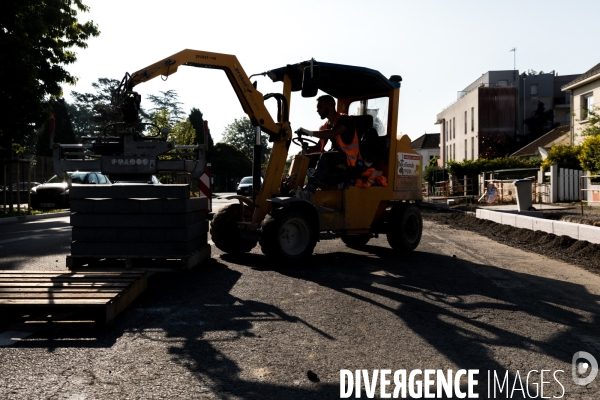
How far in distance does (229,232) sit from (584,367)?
6476 mm

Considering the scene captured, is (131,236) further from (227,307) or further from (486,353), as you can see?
(486,353)

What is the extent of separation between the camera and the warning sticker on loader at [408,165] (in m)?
10.6

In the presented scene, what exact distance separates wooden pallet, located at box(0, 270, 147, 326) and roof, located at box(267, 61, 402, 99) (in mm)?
4088

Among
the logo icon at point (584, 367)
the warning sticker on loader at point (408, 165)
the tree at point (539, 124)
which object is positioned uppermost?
the tree at point (539, 124)

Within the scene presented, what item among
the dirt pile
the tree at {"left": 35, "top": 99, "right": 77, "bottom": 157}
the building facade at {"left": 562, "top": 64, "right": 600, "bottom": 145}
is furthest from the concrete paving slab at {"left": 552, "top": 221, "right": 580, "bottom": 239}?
the tree at {"left": 35, "top": 99, "right": 77, "bottom": 157}

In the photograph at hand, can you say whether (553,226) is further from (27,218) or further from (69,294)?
(27,218)

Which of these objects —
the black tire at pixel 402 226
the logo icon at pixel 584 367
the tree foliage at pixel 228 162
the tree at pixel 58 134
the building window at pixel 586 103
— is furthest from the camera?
the tree foliage at pixel 228 162

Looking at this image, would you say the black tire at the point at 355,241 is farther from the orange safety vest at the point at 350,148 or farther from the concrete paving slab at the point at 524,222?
the concrete paving slab at the point at 524,222

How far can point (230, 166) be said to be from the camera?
2916 inches

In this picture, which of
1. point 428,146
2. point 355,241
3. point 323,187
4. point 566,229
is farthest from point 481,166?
point 428,146

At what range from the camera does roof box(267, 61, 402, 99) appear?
9258 millimetres

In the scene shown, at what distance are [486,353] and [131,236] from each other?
15.7 ft

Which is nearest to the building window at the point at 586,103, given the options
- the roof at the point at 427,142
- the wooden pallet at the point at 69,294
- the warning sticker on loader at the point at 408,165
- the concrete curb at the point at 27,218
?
the warning sticker on loader at the point at 408,165

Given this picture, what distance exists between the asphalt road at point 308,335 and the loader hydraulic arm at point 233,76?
2.13m
